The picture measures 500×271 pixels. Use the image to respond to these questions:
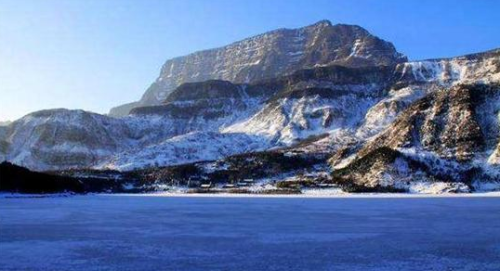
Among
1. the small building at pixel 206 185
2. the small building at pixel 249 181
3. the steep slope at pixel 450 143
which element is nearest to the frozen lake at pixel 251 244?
the steep slope at pixel 450 143

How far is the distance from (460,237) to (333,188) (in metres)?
116

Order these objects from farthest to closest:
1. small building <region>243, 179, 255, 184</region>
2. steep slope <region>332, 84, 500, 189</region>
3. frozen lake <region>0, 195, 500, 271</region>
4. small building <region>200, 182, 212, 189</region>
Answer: small building <region>243, 179, 255, 184</region>
small building <region>200, 182, 212, 189</region>
steep slope <region>332, 84, 500, 189</region>
frozen lake <region>0, 195, 500, 271</region>

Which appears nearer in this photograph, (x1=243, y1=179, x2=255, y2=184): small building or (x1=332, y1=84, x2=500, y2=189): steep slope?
(x1=332, y1=84, x2=500, y2=189): steep slope

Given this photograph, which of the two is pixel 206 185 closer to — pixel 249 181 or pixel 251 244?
pixel 249 181

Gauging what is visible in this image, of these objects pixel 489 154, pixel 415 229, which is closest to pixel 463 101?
pixel 489 154

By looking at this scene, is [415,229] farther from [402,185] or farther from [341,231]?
[402,185]

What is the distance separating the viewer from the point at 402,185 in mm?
151000

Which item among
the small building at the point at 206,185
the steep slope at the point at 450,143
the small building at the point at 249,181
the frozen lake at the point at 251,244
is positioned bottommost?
the frozen lake at the point at 251,244

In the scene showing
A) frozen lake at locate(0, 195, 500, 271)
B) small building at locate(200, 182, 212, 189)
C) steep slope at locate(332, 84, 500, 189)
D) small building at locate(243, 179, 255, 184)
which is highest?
steep slope at locate(332, 84, 500, 189)

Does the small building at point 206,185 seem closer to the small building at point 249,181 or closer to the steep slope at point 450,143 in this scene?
the small building at point 249,181

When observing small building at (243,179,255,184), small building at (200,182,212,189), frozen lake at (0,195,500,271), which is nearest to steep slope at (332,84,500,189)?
small building at (243,179,255,184)

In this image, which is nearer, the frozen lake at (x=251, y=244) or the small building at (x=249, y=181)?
the frozen lake at (x=251, y=244)

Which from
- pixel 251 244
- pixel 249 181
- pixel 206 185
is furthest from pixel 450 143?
pixel 251 244

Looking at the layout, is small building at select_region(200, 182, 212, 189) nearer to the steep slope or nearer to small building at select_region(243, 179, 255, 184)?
small building at select_region(243, 179, 255, 184)
